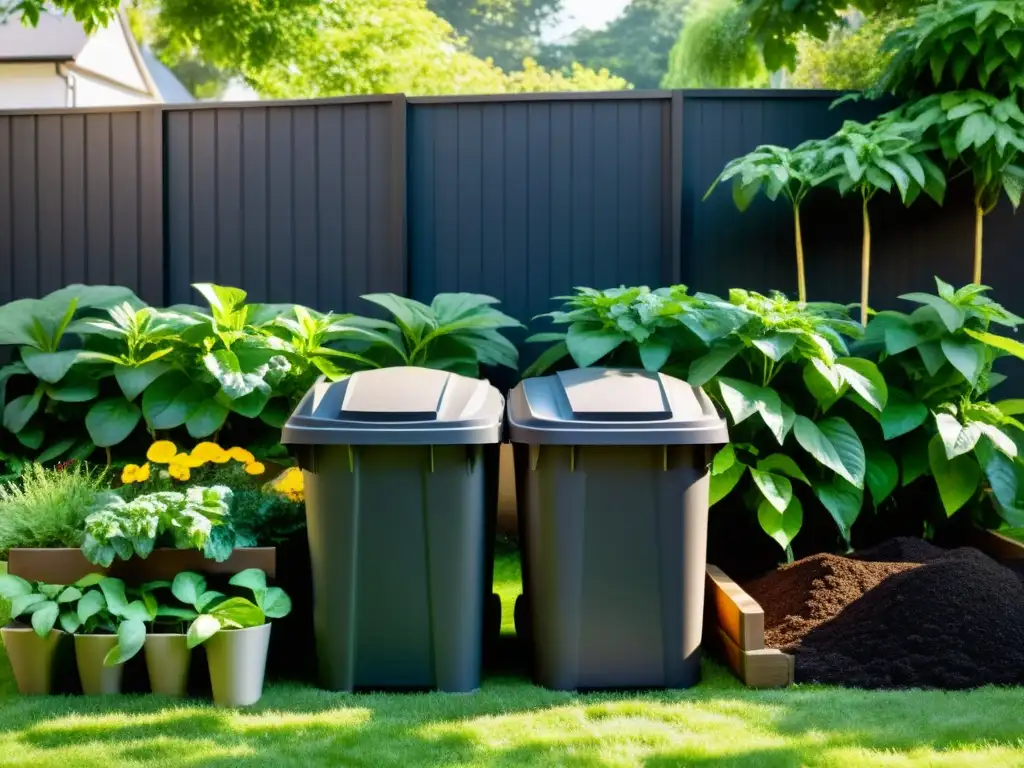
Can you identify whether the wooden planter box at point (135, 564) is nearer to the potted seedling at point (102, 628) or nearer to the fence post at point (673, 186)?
the potted seedling at point (102, 628)

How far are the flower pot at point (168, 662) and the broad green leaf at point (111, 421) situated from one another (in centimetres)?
170

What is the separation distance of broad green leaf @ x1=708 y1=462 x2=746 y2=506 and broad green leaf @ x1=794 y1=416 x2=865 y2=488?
0.27m

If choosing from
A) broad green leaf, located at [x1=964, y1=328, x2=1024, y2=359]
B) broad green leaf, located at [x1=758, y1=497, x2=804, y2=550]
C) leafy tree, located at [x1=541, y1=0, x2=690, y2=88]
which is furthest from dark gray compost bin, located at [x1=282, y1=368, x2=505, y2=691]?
leafy tree, located at [x1=541, y1=0, x2=690, y2=88]

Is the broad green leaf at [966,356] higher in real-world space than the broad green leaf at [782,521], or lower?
higher

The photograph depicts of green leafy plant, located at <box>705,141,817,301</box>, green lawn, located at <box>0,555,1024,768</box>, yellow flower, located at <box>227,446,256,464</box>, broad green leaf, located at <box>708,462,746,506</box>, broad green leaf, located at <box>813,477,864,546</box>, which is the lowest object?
green lawn, located at <box>0,555,1024,768</box>

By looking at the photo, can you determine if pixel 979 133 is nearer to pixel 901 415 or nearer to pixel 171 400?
pixel 901 415

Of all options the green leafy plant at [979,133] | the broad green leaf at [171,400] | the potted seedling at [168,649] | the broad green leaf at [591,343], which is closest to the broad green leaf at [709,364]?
the broad green leaf at [591,343]

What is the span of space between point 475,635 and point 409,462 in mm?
590

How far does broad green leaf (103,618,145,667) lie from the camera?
3133 millimetres

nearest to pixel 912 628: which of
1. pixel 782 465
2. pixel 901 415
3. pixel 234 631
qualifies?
pixel 782 465

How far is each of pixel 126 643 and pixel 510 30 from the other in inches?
1432

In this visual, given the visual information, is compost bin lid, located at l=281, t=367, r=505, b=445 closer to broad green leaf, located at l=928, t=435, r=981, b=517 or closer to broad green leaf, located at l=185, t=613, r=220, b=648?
broad green leaf, located at l=185, t=613, r=220, b=648

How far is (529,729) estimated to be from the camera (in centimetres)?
293

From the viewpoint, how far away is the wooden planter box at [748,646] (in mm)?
3359
